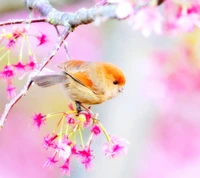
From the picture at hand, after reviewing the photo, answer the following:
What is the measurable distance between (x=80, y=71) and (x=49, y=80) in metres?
0.32

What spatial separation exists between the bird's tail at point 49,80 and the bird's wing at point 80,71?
1.1 inches


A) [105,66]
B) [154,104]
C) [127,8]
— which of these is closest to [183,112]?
[154,104]

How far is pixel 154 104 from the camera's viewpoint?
5219 millimetres

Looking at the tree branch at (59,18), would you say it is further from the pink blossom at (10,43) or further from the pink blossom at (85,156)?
the pink blossom at (85,156)

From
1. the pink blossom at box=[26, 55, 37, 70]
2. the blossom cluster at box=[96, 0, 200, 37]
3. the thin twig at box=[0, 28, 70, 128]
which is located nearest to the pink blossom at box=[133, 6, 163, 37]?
the blossom cluster at box=[96, 0, 200, 37]

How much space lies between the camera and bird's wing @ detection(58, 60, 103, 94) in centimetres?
264

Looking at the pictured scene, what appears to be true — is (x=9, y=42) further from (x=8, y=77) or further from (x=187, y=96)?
(x=187, y=96)

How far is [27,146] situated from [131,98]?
2502mm

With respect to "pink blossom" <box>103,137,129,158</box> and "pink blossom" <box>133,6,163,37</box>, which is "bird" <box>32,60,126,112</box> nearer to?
"pink blossom" <box>103,137,129,158</box>

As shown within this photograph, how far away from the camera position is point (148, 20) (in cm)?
179

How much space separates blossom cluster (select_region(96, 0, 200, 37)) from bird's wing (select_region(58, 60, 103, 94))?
2.63ft

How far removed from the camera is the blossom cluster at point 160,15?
1754 mm

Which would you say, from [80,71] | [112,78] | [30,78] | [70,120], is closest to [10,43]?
[30,78]

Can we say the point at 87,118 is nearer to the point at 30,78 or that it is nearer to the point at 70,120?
the point at 70,120
